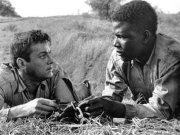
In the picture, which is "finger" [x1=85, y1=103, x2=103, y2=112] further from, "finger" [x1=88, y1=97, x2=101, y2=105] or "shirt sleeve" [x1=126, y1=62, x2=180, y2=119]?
"shirt sleeve" [x1=126, y1=62, x2=180, y2=119]

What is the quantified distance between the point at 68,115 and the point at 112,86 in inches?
44.1

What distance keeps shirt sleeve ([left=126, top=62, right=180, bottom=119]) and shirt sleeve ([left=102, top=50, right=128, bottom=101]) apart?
719mm

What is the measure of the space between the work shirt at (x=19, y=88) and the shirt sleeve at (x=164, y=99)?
97 cm

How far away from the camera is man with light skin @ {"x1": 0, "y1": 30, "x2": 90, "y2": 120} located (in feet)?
14.1

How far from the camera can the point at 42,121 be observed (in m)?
3.31

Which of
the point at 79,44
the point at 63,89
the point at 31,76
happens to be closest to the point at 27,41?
the point at 31,76

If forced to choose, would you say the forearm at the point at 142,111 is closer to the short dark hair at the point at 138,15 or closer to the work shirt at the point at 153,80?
the work shirt at the point at 153,80

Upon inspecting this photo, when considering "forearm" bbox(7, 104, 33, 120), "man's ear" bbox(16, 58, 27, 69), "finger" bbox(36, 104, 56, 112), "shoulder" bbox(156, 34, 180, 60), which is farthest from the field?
"finger" bbox(36, 104, 56, 112)

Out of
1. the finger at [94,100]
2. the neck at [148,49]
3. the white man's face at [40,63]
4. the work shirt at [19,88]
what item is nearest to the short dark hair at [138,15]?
the neck at [148,49]

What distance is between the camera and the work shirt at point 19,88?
13.9ft

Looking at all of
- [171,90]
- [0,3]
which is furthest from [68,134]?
[0,3]

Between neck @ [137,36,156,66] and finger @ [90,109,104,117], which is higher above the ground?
neck @ [137,36,156,66]

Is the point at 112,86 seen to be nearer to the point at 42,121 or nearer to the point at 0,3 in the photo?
the point at 42,121

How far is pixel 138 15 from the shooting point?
413 cm
